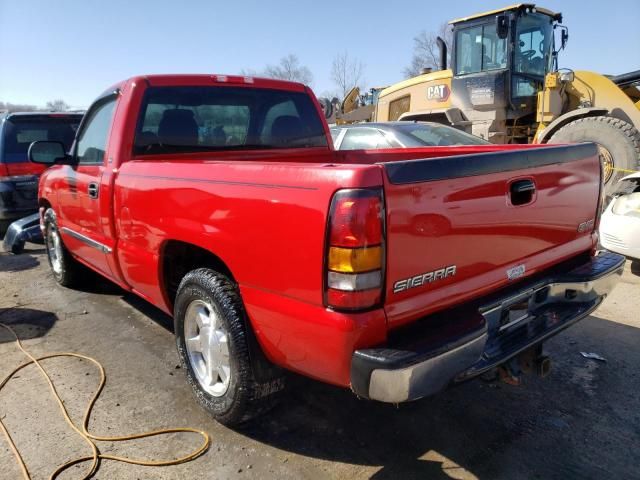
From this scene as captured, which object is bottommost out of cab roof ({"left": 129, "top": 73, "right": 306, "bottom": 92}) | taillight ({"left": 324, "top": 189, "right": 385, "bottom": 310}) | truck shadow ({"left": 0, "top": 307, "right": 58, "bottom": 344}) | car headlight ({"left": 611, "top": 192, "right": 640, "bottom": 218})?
truck shadow ({"left": 0, "top": 307, "right": 58, "bottom": 344})

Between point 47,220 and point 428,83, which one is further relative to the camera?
point 428,83

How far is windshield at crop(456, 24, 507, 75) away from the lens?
31.4 ft

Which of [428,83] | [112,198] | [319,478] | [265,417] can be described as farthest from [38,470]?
[428,83]

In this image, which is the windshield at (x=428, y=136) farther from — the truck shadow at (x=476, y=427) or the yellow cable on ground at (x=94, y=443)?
the yellow cable on ground at (x=94, y=443)

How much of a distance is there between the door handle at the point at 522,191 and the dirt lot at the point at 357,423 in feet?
4.17

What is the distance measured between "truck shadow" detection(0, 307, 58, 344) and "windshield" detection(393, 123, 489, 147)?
4.44 metres

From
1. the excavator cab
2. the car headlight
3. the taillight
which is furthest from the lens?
the excavator cab

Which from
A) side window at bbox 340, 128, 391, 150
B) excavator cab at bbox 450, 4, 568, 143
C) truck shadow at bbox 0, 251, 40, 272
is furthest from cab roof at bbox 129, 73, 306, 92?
excavator cab at bbox 450, 4, 568, 143

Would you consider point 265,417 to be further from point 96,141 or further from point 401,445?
point 96,141

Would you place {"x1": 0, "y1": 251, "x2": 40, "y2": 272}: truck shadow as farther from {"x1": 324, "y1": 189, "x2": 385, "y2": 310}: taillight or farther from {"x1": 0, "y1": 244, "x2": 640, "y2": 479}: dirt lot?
{"x1": 324, "y1": 189, "x2": 385, "y2": 310}: taillight

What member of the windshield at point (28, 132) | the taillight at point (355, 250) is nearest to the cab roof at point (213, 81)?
the taillight at point (355, 250)

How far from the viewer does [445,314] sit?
2219mm

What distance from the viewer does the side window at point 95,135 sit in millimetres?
3713

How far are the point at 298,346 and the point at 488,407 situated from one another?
4.86 ft
